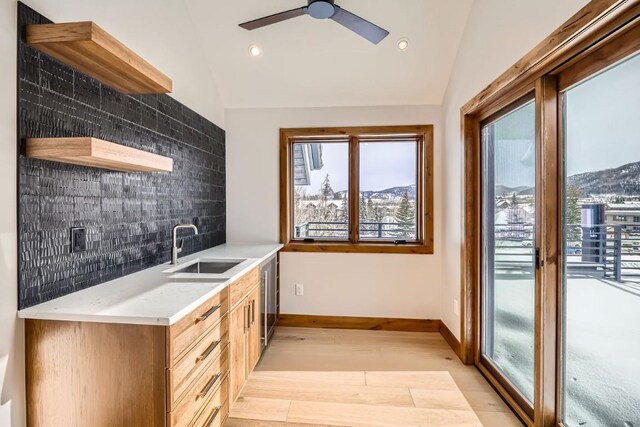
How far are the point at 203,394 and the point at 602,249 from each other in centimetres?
198

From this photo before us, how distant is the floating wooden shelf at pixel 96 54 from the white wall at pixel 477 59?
202 cm

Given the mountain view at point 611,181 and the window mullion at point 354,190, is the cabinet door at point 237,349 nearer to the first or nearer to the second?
the window mullion at point 354,190

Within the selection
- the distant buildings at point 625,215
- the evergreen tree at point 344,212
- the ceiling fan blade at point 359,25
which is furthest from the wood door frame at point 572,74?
the evergreen tree at point 344,212

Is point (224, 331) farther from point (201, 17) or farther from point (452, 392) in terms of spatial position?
point (201, 17)

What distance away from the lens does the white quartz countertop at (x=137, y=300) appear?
127 centimetres

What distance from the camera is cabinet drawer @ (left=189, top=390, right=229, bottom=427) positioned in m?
1.56

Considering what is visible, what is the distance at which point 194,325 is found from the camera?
A: 1481 mm

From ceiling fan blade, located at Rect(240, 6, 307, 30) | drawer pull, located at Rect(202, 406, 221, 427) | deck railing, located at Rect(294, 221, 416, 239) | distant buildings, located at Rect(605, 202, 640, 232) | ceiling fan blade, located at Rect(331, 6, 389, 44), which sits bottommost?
drawer pull, located at Rect(202, 406, 221, 427)

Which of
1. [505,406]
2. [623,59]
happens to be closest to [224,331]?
[505,406]

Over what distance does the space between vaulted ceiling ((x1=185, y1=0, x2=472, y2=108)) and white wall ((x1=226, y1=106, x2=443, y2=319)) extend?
141 mm

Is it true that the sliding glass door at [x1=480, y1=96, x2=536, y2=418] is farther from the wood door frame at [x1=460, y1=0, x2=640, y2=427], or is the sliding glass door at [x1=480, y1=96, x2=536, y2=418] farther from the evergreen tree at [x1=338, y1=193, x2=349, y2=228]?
the evergreen tree at [x1=338, y1=193, x2=349, y2=228]

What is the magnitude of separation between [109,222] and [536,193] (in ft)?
7.90

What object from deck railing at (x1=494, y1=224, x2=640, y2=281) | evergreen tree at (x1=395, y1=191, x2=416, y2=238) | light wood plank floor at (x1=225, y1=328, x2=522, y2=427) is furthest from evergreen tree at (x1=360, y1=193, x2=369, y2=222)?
deck railing at (x1=494, y1=224, x2=640, y2=281)

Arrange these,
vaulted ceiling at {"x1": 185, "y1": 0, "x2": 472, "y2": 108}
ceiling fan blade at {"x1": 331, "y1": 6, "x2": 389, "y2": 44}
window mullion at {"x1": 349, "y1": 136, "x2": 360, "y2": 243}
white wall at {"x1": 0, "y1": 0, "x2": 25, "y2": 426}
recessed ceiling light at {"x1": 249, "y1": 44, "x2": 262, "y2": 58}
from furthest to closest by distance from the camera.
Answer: window mullion at {"x1": 349, "y1": 136, "x2": 360, "y2": 243}, recessed ceiling light at {"x1": 249, "y1": 44, "x2": 262, "y2": 58}, vaulted ceiling at {"x1": 185, "y1": 0, "x2": 472, "y2": 108}, ceiling fan blade at {"x1": 331, "y1": 6, "x2": 389, "y2": 44}, white wall at {"x1": 0, "y1": 0, "x2": 25, "y2": 426}
